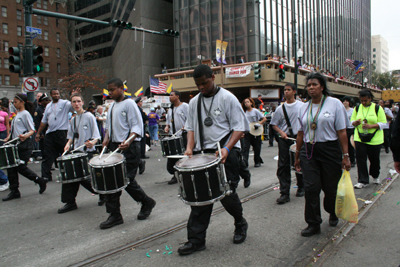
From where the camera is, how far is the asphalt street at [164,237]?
3504mm

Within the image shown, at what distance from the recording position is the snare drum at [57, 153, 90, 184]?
5.15 m

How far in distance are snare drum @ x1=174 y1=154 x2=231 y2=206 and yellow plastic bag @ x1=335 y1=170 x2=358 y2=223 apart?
1.51 meters

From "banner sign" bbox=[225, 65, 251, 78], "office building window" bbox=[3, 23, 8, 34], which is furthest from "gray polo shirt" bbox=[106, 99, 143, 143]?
"office building window" bbox=[3, 23, 8, 34]

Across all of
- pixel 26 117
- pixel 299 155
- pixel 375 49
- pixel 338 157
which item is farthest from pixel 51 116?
pixel 375 49

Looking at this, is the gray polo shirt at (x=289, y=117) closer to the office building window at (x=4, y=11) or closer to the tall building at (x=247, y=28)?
the tall building at (x=247, y=28)

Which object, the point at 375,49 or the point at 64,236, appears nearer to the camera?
the point at 64,236

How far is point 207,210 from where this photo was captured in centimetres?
359

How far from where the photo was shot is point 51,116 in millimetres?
Answer: 6914

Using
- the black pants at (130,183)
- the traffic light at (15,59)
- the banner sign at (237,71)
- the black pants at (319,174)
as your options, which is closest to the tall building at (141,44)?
the banner sign at (237,71)

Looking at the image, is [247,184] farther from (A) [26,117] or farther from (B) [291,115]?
(A) [26,117]

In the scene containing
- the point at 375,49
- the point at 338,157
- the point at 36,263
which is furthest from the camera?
the point at 375,49

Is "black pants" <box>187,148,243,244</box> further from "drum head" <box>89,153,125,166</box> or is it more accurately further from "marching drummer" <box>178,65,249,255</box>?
"drum head" <box>89,153,125,166</box>

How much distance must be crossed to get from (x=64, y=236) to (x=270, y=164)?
6608mm

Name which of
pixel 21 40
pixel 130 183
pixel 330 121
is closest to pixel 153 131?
pixel 130 183
